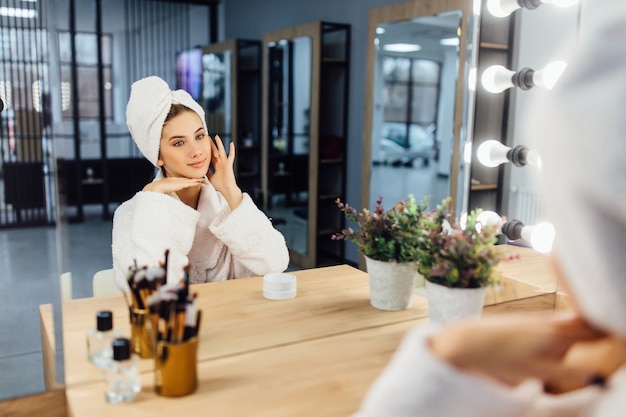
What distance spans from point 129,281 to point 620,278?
2.89 ft

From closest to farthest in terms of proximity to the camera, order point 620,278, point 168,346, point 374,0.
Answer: point 620,278, point 168,346, point 374,0

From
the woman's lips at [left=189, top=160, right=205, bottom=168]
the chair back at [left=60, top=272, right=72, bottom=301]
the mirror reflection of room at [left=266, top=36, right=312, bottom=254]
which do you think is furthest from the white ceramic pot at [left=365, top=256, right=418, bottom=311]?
the mirror reflection of room at [left=266, top=36, right=312, bottom=254]

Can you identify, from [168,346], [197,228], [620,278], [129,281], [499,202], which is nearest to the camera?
[620,278]

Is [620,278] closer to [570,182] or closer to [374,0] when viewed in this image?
[570,182]

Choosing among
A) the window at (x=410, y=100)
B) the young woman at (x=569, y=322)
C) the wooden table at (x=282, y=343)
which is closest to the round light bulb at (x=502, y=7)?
the window at (x=410, y=100)

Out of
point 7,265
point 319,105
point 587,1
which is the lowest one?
point 7,265

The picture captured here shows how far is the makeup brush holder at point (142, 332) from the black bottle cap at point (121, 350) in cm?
2

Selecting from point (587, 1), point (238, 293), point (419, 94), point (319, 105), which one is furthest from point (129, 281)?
point (319, 105)

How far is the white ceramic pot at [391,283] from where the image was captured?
1.42 m

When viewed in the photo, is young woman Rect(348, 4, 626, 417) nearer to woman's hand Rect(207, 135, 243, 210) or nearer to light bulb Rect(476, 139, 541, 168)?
woman's hand Rect(207, 135, 243, 210)

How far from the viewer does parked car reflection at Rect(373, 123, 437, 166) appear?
1.93m

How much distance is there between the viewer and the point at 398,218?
4.54ft

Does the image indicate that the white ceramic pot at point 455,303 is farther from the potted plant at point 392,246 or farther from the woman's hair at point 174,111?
the woman's hair at point 174,111

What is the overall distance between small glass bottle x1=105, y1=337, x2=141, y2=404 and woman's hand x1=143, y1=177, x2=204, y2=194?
371 mm
